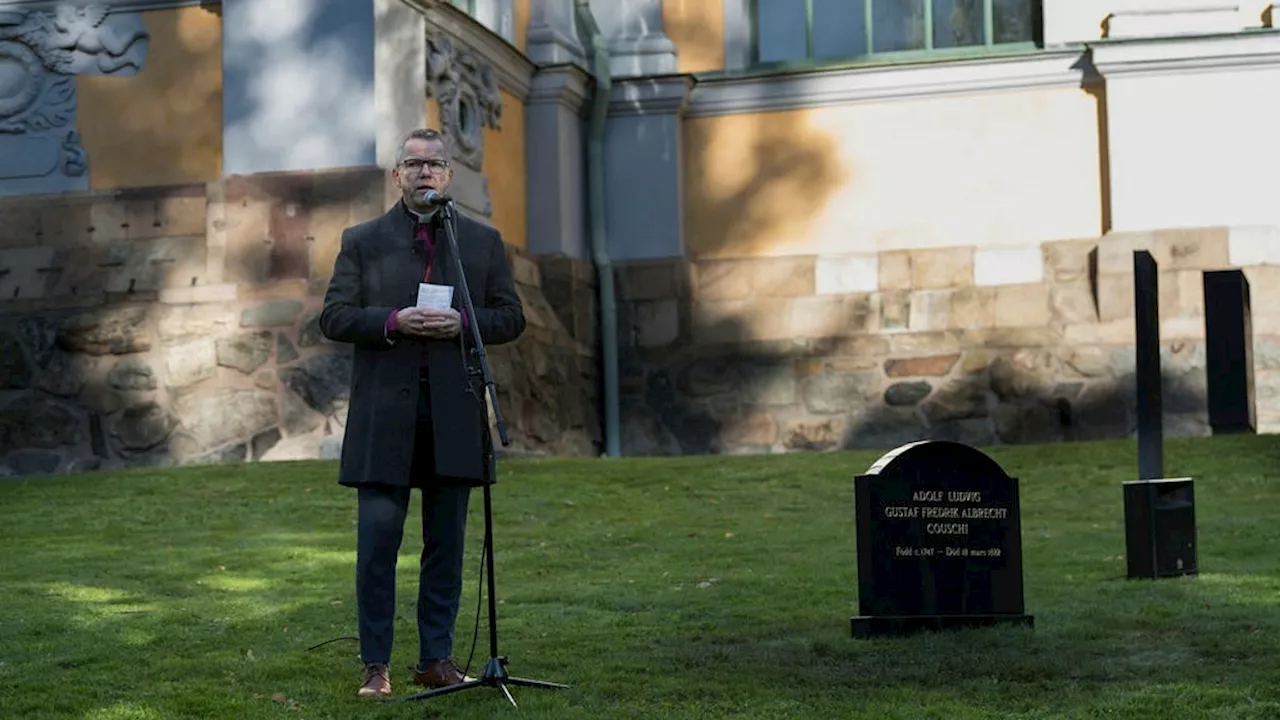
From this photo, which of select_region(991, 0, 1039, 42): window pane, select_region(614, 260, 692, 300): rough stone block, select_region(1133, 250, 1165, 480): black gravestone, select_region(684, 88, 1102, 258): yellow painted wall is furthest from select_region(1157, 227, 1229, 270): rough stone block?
select_region(1133, 250, 1165, 480): black gravestone

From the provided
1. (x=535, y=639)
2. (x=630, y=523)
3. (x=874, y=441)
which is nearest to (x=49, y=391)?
(x=630, y=523)

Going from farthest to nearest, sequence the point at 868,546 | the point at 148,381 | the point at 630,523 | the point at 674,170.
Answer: the point at 674,170 → the point at 148,381 → the point at 630,523 → the point at 868,546

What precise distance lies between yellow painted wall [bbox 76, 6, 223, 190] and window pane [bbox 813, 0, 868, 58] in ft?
19.1

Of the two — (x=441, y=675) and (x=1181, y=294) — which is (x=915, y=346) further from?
(x=441, y=675)

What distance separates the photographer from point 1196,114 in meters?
17.9

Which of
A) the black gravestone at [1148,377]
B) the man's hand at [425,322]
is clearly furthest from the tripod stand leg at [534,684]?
the black gravestone at [1148,377]

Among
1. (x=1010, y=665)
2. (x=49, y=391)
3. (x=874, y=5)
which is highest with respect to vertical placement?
(x=874, y=5)

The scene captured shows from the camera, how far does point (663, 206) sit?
63.3ft

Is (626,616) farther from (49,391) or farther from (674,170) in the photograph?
(674,170)

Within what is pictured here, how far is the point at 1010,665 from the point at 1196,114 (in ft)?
36.0

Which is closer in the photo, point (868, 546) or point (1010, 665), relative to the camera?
point (1010, 665)

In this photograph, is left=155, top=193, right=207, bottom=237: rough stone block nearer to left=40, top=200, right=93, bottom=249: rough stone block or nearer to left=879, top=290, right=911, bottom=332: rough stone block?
left=40, top=200, right=93, bottom=249: rough stone block

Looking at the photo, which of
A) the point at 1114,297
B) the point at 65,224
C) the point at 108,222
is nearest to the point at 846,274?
the point at 1114,297

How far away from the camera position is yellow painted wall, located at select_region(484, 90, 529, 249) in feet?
57.7
